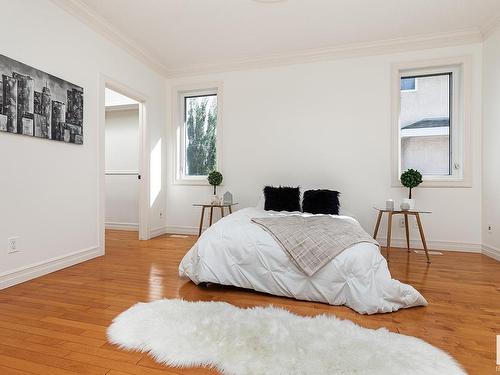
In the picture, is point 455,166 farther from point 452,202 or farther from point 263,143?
point 263,143

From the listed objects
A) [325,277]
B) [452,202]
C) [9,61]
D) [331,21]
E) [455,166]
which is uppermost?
[331,21]

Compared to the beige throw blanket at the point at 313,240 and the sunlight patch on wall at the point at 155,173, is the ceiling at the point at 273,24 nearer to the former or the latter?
the sunlight patch on wall at the point at 155,173

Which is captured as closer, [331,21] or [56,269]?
[56,269]

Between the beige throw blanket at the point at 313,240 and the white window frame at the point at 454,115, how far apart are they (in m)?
2.05

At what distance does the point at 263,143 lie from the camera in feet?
14.4

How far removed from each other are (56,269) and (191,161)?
263cm

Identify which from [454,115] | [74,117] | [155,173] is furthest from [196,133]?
[454,115]

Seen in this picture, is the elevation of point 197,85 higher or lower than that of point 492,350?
higher

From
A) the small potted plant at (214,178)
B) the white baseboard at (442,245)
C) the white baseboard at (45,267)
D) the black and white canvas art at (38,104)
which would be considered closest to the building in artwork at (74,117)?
the black and white canvas art at (38,104)

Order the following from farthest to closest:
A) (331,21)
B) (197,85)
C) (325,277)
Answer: (197,85), (331,21), (325,277)

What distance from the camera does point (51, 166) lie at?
2766 mm

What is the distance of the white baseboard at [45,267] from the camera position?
2374mm

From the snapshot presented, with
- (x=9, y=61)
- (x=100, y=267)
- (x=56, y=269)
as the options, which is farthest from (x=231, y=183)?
(x=9, y=61)

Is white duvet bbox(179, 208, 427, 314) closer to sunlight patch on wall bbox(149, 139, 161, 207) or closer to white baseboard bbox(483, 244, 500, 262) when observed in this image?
white baseboard bbox(483, 244, 500, 262)
